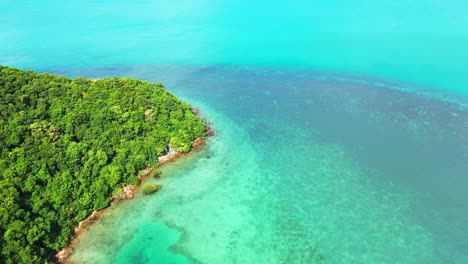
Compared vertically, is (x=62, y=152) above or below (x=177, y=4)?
below

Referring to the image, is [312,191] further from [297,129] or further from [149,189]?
[149,189]

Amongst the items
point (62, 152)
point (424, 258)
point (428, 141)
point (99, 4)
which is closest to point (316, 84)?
point (428, 141)

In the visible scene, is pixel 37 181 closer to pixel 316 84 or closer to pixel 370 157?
pixel 370 157

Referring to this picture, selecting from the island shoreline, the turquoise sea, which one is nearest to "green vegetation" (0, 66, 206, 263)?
the island shoreline

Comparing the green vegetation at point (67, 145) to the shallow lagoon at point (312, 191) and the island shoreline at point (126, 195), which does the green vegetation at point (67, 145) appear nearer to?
the island shoreline at point (126, 195)

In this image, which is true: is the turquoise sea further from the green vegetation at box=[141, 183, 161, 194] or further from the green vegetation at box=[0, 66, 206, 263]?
the green vegetation at box=[0, 66, 206, 263]

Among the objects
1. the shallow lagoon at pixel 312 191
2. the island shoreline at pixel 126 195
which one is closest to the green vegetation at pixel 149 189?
the shallow lagoon at pixel 312 191
